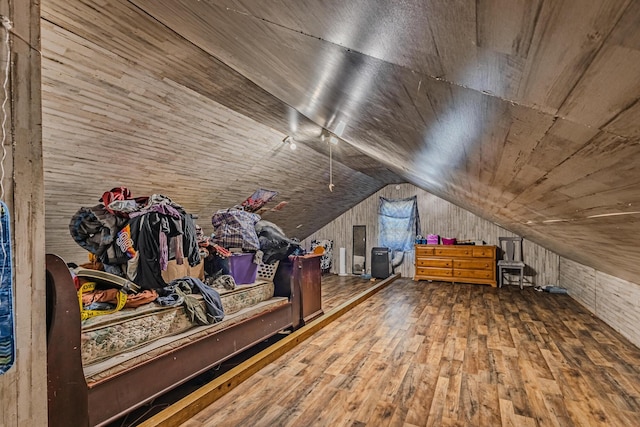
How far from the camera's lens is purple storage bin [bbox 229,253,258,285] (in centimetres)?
351

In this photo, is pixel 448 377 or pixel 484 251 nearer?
pixel 448 377

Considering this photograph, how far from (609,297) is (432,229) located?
163 inches

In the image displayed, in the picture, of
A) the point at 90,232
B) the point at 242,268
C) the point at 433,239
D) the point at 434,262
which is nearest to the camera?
the point at 90,232

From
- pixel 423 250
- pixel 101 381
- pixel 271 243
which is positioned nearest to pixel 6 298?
pixel 101 381

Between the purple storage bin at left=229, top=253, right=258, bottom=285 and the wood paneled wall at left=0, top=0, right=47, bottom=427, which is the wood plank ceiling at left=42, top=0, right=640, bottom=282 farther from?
the purple storage bin at left=229, top=253, right=258, bottom=285

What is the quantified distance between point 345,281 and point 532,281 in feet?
13.0

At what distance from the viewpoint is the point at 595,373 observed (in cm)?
291

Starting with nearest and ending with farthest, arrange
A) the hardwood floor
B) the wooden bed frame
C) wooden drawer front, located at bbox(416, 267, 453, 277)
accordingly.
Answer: the wooden bed frame < the hardwood floor < wooden drawer front, located at bbox(416, 267, 453, 277)

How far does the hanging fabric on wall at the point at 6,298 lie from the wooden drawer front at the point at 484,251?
7.36 meters

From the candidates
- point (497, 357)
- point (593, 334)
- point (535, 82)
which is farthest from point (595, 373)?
point (535, 82)

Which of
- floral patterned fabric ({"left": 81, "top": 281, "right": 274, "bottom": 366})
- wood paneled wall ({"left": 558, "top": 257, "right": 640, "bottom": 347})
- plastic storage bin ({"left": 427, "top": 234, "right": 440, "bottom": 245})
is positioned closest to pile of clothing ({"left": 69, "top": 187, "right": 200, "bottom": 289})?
floral patterned fabric ({"left": 81, "top": 281, "right": 274, "bottom": 366})

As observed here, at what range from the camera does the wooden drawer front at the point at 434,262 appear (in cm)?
732

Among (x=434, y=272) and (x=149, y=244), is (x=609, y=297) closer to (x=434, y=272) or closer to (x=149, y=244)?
(x=434, y=272)

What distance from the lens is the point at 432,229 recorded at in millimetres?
8219
